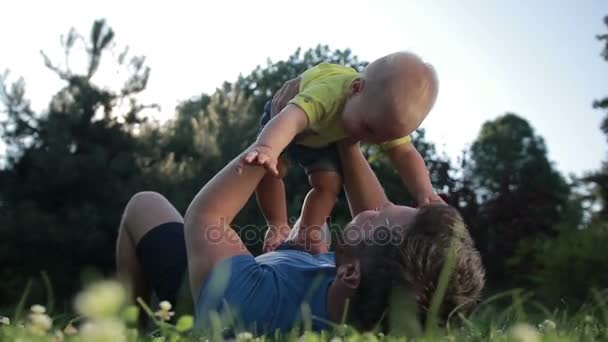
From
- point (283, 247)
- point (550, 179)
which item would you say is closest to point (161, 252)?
point (283, 247)

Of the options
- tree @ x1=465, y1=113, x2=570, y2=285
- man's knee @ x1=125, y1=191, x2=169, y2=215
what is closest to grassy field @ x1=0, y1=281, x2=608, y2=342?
man's knee @ x1=125, y1=191, x2=169, y2=215

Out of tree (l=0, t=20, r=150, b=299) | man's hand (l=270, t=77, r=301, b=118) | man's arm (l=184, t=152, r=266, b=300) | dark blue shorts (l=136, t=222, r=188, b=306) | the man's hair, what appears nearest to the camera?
the man's hair

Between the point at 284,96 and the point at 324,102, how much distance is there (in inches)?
15.8

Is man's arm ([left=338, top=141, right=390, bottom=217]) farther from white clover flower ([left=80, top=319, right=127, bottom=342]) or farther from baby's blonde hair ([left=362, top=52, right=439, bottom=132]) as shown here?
white clover flower ([left=80, top=319, right=127, bottom=342])

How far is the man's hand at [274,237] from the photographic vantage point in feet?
11.3

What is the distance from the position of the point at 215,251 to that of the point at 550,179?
840 inches

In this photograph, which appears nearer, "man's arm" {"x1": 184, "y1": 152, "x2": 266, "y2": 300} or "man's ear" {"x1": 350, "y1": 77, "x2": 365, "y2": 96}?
"man's arm" {"x1": 184, "y1": 152, "x2": 266, "y2": 300}

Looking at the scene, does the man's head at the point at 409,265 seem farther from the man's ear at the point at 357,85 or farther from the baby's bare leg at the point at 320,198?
the baby's bare leg at the point at 320,198

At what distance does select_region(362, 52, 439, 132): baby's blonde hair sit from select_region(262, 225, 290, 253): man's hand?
0.85m

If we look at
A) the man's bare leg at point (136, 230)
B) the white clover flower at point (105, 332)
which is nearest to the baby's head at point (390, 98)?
the man's bare leg at point (136, 230)

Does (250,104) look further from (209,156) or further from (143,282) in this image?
(143,282)

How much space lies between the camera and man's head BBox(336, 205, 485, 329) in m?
2.09

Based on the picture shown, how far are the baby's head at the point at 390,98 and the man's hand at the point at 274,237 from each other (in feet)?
2.22

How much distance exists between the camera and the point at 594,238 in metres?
9.05
